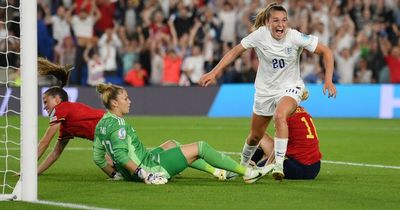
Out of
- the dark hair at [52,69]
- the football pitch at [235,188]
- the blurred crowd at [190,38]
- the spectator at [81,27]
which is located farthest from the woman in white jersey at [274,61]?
the spectator at [81,27]

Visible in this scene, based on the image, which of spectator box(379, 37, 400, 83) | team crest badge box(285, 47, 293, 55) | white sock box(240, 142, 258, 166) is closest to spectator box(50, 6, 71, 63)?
spectator box(379, 37, 400, 83)

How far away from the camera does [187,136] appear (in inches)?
663

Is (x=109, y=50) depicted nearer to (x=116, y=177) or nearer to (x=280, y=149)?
(x=116, y=177)

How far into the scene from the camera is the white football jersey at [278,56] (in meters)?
10.7

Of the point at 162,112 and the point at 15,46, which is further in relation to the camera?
the point at 162,112

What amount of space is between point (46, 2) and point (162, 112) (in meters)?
4.70

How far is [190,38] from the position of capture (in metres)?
24.9

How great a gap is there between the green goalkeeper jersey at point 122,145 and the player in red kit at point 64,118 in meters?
0.97

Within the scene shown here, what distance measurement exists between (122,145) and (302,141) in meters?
2.03

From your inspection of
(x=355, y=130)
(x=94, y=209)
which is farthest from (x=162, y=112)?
(x=94, y=209)

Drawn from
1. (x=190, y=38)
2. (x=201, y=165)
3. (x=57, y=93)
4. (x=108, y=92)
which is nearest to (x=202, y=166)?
(x=201, y=165)

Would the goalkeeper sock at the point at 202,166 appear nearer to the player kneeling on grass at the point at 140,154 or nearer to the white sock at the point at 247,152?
the player kneeling on grass at the point at 140,154

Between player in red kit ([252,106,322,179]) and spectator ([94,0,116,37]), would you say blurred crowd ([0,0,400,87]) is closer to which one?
spectator ([94,0,116,37])

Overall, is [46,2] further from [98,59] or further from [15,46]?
[15,46]
